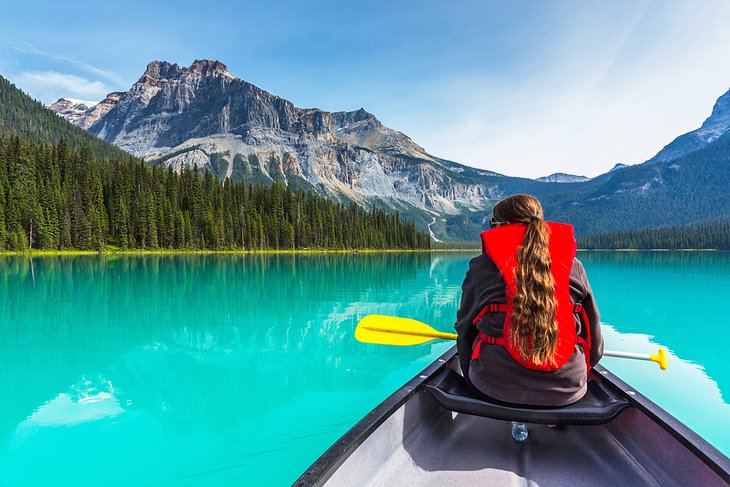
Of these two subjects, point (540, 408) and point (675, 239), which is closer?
point (540, 408)

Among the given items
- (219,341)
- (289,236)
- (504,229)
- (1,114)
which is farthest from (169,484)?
(1,114)

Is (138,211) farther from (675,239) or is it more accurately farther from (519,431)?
(675,239)

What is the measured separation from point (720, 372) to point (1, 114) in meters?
200

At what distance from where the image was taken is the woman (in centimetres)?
329

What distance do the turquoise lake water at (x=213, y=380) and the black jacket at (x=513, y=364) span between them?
3.39m

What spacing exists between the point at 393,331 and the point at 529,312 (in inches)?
173

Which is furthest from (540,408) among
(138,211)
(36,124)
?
(36,124)

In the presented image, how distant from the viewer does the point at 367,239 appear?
115 metres

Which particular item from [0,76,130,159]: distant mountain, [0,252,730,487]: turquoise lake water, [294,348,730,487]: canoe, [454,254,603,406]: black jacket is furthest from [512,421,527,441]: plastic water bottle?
[0,76,130,159]: distant mountain

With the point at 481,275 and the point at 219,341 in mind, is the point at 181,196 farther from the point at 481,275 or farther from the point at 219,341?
the point at 481,275

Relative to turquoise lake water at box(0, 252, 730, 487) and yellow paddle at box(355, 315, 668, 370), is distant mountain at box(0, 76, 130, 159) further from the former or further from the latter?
yellow paddle at box(355, 315, 668, 370)

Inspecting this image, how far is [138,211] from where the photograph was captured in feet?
255

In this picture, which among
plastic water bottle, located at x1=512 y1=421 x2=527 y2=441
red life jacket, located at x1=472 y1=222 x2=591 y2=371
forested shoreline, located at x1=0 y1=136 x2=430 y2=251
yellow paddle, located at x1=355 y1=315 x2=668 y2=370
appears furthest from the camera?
forested shoreline, located at x1=0 y1=136 x2=430 y2=251

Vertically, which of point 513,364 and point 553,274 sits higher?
point 553,274
